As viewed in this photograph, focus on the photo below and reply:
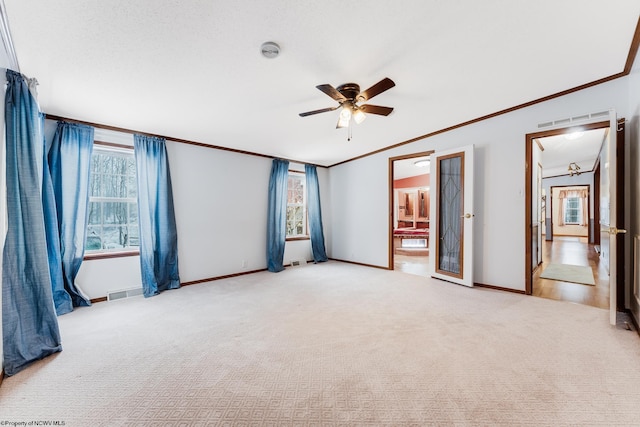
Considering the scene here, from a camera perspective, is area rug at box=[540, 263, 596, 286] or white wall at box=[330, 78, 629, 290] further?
area rug at box=[540, 263, 596, 286]

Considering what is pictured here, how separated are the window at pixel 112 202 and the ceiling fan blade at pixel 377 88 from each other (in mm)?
3438

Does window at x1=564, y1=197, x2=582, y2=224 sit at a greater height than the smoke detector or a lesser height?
lesser

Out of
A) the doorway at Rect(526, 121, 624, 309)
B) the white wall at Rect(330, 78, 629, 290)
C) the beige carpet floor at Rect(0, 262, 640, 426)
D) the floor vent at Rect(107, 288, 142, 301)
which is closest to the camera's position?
the beige carpet floor at Rect(0, 262, 640, 426)

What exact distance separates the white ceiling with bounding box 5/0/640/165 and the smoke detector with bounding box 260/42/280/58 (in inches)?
2.2

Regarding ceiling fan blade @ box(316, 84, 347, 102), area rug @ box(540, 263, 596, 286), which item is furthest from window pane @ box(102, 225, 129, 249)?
area rug @ box(540, 263, 596, 286)

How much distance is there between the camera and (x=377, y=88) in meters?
2.31

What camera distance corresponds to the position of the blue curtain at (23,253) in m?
1.89

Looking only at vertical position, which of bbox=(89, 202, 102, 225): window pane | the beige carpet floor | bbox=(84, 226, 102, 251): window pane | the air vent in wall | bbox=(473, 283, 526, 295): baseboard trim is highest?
the air vent in wall

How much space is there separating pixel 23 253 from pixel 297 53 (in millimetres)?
2599

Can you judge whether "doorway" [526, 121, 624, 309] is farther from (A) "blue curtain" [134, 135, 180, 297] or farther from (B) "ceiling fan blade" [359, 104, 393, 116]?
(A) "blue curtain" [134, 135, 180, 297]

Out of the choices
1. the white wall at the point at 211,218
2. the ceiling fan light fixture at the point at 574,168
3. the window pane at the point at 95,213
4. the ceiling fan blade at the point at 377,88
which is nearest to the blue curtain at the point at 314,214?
the white wall at the point at 211,218

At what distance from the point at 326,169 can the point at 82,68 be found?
15.5ft

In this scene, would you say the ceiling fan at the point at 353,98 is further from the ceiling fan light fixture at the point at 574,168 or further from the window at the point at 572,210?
the window at the point at 572,210

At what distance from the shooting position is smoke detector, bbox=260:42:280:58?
1.98m
